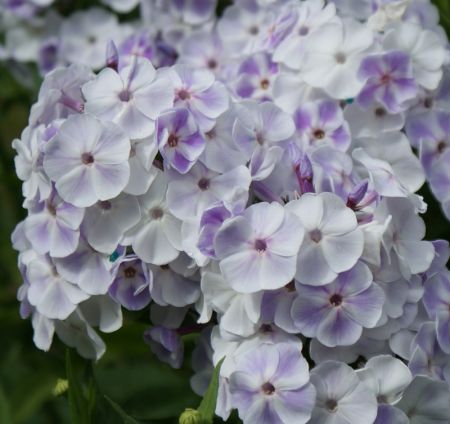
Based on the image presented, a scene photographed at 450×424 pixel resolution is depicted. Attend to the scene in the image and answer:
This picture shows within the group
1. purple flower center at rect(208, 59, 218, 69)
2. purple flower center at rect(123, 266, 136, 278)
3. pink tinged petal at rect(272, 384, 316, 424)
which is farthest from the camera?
purple flower center at rect(208, 59, 218, 69)

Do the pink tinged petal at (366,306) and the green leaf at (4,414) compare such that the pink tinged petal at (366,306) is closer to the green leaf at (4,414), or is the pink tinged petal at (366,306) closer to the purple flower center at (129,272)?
the purple flower center at (129,272)

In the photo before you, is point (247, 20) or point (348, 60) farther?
point (247, 20)

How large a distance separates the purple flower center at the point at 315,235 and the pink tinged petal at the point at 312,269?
14 millimetres

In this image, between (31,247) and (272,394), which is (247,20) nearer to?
(31,247)

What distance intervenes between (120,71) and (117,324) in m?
0.25

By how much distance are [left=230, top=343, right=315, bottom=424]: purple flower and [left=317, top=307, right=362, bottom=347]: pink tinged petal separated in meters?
0.03

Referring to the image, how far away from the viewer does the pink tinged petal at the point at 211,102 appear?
36.3 inches

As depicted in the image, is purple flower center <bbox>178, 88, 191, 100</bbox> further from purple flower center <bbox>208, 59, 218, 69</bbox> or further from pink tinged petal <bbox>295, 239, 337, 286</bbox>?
purple flower center <bbox>208, 59, 218, 69</bbox>

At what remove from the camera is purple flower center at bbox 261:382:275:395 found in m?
0.83

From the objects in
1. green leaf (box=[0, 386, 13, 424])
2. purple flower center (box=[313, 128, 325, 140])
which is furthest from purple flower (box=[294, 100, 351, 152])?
green leaf (box=[0, 386, 13, 424])

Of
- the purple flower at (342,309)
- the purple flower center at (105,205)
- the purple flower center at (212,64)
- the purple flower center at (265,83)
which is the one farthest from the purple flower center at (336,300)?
the purple flower center at (212,64)

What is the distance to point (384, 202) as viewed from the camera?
2.89ft

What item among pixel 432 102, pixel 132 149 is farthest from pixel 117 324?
pixel 432 102

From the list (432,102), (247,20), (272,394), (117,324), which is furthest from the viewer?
(247,20)
